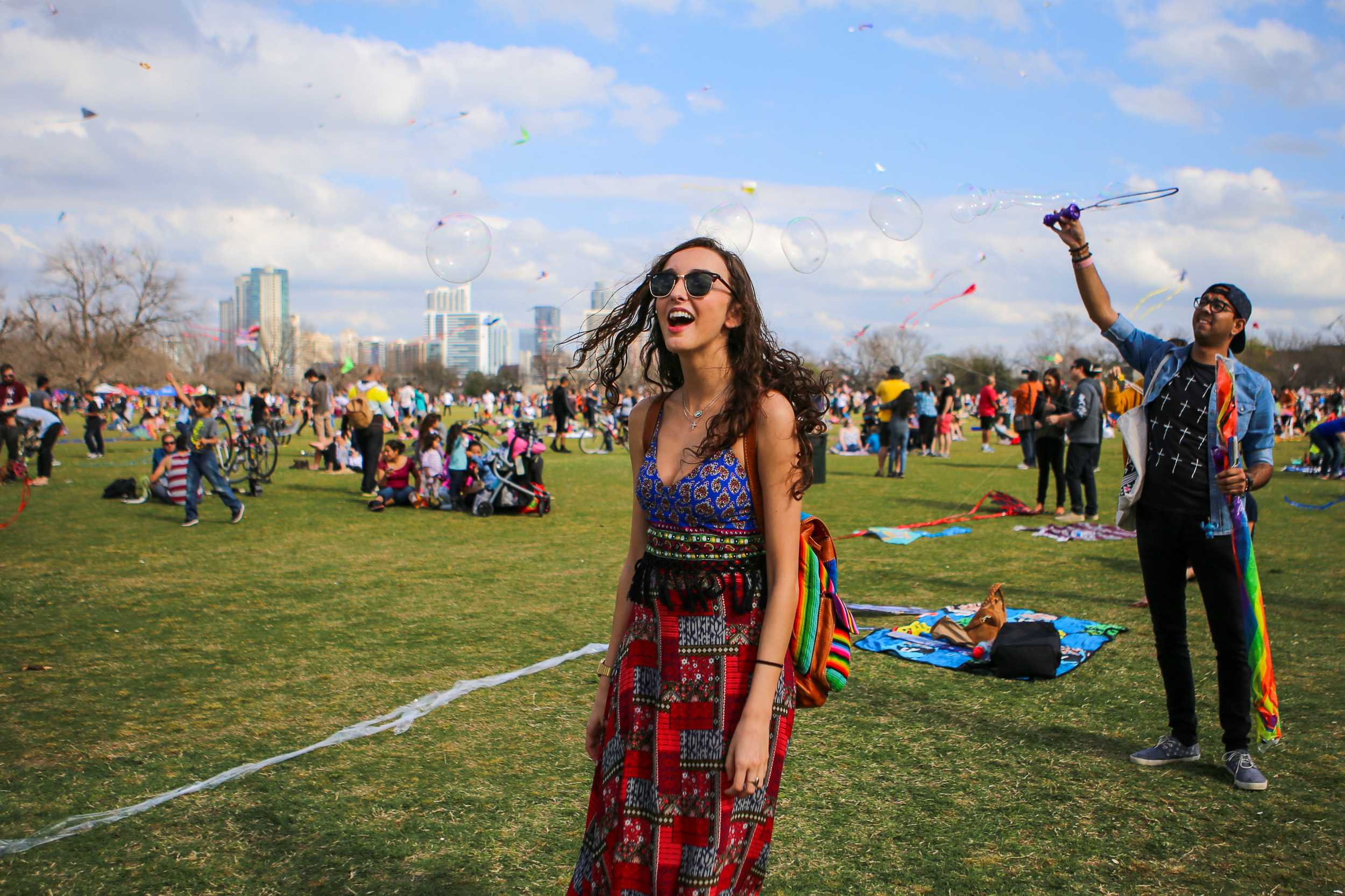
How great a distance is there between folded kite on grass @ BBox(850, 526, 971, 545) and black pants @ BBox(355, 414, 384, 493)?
26.3ft

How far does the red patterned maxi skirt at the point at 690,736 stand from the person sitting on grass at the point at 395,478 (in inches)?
471

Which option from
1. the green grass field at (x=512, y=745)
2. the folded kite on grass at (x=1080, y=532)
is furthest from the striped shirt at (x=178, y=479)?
the folded kite on grass at (x=1080, y=532)

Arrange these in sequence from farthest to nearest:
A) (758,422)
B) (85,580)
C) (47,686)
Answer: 1. (85,580)
2. (47,686)
3. (758,422)

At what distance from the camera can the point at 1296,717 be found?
4902 mm

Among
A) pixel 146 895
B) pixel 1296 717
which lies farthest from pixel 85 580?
pixel 1296 717

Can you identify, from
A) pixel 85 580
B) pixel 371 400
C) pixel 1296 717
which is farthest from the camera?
pixel 371 400

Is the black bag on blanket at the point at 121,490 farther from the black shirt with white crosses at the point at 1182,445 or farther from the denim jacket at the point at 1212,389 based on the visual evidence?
the black shirt with white crosses at the point at 1182,445

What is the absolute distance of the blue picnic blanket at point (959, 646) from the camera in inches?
233

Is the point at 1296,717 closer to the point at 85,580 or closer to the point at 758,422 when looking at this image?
the point at 758,422

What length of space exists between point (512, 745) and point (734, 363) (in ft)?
9.66

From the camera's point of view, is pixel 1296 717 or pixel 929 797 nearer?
pixel 929 797

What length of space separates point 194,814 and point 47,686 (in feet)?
7.50

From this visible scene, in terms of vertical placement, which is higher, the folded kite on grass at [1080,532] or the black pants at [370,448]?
the black pants at [370,448]

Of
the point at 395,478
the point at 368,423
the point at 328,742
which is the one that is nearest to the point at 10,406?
the point at 368,423
